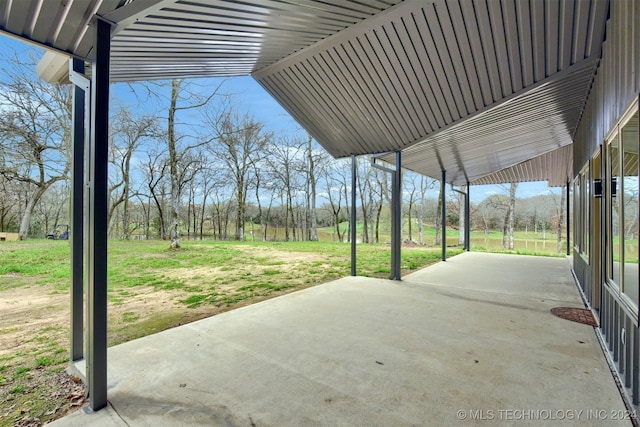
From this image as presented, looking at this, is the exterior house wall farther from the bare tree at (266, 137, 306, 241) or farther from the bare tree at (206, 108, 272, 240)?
the bare tree at (266, 137, 306, 241)

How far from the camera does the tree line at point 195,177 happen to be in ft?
34.6

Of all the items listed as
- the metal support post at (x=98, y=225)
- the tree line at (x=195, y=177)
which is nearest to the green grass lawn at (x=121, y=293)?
the metal support post at (x=98, y=225)

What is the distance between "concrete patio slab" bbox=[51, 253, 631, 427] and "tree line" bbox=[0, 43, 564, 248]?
876 cm

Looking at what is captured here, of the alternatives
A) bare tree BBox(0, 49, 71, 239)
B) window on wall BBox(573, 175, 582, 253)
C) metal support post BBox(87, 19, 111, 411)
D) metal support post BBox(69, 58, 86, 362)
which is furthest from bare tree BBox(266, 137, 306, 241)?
metal support post BBox(87, 19, 111, 411)

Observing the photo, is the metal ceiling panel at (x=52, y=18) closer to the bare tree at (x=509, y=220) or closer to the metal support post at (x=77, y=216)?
the metal support post at (x=77, y=216)

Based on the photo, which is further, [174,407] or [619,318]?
[619,318]

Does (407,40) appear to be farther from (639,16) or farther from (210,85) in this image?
(210,85)

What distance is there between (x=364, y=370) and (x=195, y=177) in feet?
53.1

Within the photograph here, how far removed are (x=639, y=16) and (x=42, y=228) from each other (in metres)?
18.0

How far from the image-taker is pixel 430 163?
8.63 metres

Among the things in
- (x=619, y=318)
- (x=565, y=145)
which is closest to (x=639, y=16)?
(x=619, y=318)

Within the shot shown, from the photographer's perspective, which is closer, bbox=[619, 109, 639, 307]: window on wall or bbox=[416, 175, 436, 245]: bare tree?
bbox=[619, 109, 639, 307]: window on wall

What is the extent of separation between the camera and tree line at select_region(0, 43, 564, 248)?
10.5 meters

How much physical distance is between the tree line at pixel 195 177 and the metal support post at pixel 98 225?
30.1 ft
